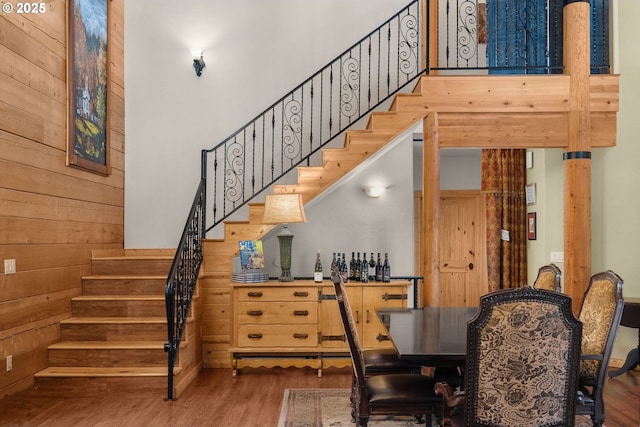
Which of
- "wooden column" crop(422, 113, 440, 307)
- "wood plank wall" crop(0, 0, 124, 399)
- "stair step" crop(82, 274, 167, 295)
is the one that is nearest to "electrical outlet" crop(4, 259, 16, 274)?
"wood plank wall" crop(0, 0, 124, 399)

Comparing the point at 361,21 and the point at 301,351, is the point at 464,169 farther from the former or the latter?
the point at 301,351

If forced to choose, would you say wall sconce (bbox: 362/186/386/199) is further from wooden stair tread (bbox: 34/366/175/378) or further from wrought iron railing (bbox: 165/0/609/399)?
wooden stair tread (bbox: 34/366/175/378)

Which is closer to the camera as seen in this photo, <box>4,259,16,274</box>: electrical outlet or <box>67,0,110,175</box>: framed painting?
<box>4,259,16,274</box>: electrical outlet

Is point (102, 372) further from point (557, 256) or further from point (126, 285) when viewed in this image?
point (557, 256)

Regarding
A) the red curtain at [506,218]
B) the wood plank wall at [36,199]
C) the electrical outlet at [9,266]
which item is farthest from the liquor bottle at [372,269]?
the electrical outlet at [9,266]

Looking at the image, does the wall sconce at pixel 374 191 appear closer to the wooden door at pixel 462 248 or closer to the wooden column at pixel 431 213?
the wooden column at pixel 431 213

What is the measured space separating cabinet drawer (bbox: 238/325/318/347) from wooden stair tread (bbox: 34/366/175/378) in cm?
83

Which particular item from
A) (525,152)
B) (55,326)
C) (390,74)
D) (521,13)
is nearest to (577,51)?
(521,13)

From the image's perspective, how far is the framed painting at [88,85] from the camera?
17.2 feet

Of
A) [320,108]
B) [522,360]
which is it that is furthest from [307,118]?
[522,360]

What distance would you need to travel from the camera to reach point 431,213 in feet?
17.0

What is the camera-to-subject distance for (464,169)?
8.27 metres

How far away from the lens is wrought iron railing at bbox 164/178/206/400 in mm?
4371

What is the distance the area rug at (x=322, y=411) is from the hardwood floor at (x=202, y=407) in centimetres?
10
